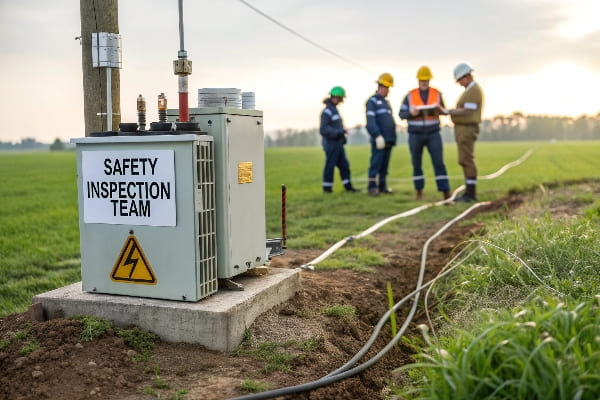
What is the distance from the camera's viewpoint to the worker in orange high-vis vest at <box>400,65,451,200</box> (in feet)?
41.5

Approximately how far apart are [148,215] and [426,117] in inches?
360

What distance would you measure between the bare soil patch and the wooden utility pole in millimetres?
1663

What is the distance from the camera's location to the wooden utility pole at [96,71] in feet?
17.0

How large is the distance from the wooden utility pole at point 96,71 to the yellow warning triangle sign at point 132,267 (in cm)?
112

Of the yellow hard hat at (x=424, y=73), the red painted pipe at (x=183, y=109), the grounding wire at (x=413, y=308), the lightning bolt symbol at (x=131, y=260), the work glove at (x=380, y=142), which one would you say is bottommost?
the grounding wire at (x=413, y=308)

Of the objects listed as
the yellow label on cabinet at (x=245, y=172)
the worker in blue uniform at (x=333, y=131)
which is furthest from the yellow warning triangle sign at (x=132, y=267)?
the worker in blue uniform at (x=333, y=131)

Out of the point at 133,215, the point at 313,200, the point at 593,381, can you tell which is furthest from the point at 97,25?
the point at 313,200

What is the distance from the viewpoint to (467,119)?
12.3 m

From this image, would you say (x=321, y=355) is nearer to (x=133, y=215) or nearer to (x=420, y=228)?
(x=133, y=215)

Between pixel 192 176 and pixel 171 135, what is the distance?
312mm

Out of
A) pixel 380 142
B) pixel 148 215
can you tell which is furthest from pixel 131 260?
pixel 380 142

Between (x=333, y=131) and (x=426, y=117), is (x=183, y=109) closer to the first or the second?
(x=426, y=117)

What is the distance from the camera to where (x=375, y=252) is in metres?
7.64

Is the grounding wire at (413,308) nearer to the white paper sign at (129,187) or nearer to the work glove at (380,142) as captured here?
the white paper sign at (129,187)
